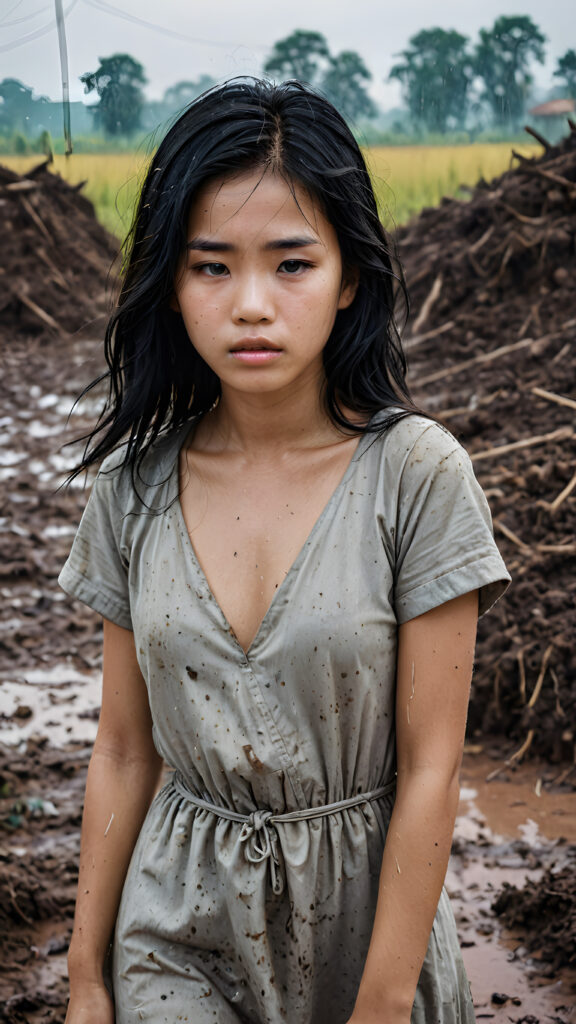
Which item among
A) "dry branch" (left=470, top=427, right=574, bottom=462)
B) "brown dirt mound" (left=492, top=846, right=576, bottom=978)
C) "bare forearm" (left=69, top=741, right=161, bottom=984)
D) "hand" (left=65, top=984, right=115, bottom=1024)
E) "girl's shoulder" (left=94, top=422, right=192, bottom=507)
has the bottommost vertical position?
"brown dirt mound" (left=492, top=846, right=576, bottom=978)

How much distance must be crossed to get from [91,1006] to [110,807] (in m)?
0.26

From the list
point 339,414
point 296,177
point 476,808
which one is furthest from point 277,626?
point 476,808

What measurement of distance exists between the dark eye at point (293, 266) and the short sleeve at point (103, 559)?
40 centimetres

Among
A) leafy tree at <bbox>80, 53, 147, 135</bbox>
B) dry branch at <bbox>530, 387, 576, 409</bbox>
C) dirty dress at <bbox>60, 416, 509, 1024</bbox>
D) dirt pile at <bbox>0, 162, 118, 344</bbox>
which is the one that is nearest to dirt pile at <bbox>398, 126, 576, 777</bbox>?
dry branch at <bbox>530, 387, 576, 409</bbox>

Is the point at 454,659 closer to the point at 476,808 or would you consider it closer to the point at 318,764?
the point at 318,764

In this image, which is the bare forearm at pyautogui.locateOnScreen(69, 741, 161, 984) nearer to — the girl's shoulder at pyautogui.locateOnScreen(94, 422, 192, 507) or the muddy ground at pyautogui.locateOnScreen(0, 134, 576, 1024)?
the girl's shoulder at pyautogui.locateOnScreen(94, 422, 192, 507)

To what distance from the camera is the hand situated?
5.12ft

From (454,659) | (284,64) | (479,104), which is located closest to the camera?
(454,659)

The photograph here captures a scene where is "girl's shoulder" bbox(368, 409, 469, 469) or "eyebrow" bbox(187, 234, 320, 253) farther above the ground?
"eyebrow" bbox(187, 234, 320, 253)

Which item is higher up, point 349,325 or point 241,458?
point 349,325

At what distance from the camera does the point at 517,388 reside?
5.68m

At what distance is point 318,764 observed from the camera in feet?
4.79

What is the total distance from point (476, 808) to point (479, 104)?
3.36 metres

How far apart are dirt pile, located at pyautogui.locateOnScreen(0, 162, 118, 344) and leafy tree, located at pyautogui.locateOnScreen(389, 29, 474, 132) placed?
2826mm
